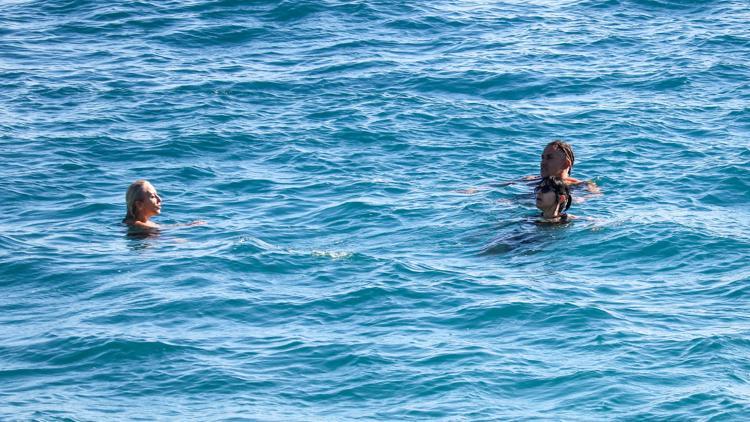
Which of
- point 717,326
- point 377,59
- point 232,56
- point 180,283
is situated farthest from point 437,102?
point 717,326

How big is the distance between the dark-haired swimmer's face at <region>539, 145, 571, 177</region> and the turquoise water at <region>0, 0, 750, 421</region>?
576 millimetres

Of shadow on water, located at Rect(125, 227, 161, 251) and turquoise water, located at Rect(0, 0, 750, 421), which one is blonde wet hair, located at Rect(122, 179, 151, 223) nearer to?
shadow on water, located at Rect(125, 227, 161, 251)

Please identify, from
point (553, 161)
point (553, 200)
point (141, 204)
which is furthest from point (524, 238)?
point (141, 204)

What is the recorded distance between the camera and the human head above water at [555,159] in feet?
52.7

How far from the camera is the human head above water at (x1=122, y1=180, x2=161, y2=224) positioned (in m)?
15.4

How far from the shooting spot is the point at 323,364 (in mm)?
11328

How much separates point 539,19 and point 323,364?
57.2ft

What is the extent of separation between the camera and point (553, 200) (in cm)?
1500

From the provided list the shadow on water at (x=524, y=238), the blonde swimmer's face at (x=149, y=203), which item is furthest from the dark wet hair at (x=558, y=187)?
the blonde swimmer's face at (x=149, y=203)

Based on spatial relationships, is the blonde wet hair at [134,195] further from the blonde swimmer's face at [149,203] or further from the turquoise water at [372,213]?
the turquoise water at [372,213]

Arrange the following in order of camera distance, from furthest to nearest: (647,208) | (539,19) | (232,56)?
(539,19)
(232,56)
(647,208)

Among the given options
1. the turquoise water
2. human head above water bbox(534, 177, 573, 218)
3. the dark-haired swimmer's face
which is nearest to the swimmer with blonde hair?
the turquoise water

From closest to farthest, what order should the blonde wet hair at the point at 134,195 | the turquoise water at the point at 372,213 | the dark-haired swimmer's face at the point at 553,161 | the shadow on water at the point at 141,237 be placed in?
the turquoise water at the point at 372,213, the shadow on water at the point at 141,237, the blonde wet hair at the point at 134,195, the dark-haired swimmer's face at the point at 553,161

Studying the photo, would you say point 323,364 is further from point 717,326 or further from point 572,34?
point 572,34
